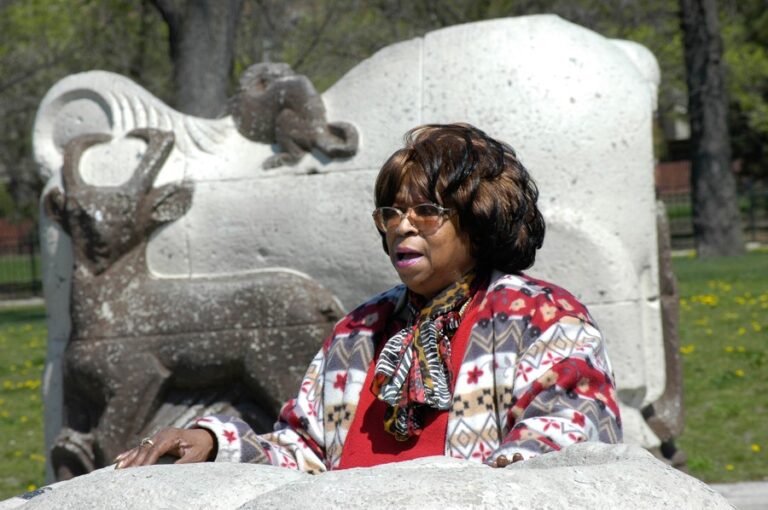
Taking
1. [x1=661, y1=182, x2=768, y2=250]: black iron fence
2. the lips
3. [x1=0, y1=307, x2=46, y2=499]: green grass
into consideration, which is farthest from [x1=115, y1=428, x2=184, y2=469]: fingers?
[x1=661, y1=182, x2=768, y2=250]: black iron fence

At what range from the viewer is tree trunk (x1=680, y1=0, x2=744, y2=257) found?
1703 centimetres

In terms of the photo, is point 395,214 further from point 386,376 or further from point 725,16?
point 725,16

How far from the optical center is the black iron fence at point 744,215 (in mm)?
23094

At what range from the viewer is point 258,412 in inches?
210

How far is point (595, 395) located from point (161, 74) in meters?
16.1

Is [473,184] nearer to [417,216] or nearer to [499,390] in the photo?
[417,216]

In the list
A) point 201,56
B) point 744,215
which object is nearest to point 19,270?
point 744,215

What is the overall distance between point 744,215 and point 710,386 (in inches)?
770

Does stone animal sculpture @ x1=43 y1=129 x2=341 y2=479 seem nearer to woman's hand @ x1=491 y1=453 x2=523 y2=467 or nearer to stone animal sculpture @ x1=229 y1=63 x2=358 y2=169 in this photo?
stone animal sculpture @ x1=229 y1=63 x2=358 y2=169

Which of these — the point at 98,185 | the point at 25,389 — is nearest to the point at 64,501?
the point at 98,185

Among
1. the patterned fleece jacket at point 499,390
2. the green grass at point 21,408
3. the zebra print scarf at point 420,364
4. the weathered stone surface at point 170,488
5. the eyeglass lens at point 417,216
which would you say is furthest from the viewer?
the green grass at point 21,408

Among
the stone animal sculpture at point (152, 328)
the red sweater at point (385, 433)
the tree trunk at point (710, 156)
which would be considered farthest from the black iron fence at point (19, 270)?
the red sweater at point (385, 433)

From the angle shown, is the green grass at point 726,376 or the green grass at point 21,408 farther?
the green grass at point 21,408

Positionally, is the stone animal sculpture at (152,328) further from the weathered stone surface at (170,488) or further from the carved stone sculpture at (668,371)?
the weathered stone surface at (170,488)
